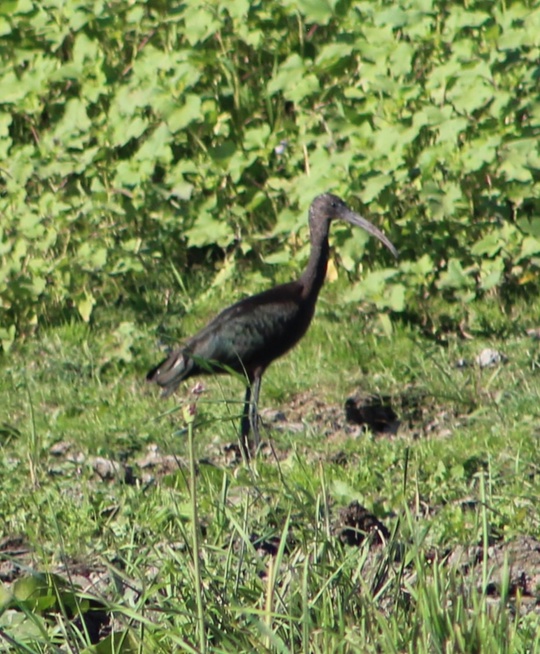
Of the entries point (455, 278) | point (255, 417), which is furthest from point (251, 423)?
point (455, 278)

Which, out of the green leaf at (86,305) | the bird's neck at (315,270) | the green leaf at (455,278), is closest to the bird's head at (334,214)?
the bird's neck at (315,270)

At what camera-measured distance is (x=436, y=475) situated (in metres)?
5.43

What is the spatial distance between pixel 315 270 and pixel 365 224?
43 centimetres

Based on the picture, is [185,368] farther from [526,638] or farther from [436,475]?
[526,638]

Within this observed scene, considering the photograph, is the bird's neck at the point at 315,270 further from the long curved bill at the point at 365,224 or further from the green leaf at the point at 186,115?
the green leaf at the point at 186,115

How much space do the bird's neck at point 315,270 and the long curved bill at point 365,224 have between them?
15 cm

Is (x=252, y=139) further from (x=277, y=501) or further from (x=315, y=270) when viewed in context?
(x=277, y=501)

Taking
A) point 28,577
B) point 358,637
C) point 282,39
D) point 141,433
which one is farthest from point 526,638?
point 282,39

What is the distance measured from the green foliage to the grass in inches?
15.5

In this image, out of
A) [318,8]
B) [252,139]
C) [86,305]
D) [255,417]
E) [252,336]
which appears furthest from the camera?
[252,139]

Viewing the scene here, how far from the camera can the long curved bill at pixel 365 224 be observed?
7363 mm

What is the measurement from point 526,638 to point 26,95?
5.60 metres

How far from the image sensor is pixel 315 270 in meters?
7.20

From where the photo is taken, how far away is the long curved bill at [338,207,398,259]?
290 inches
